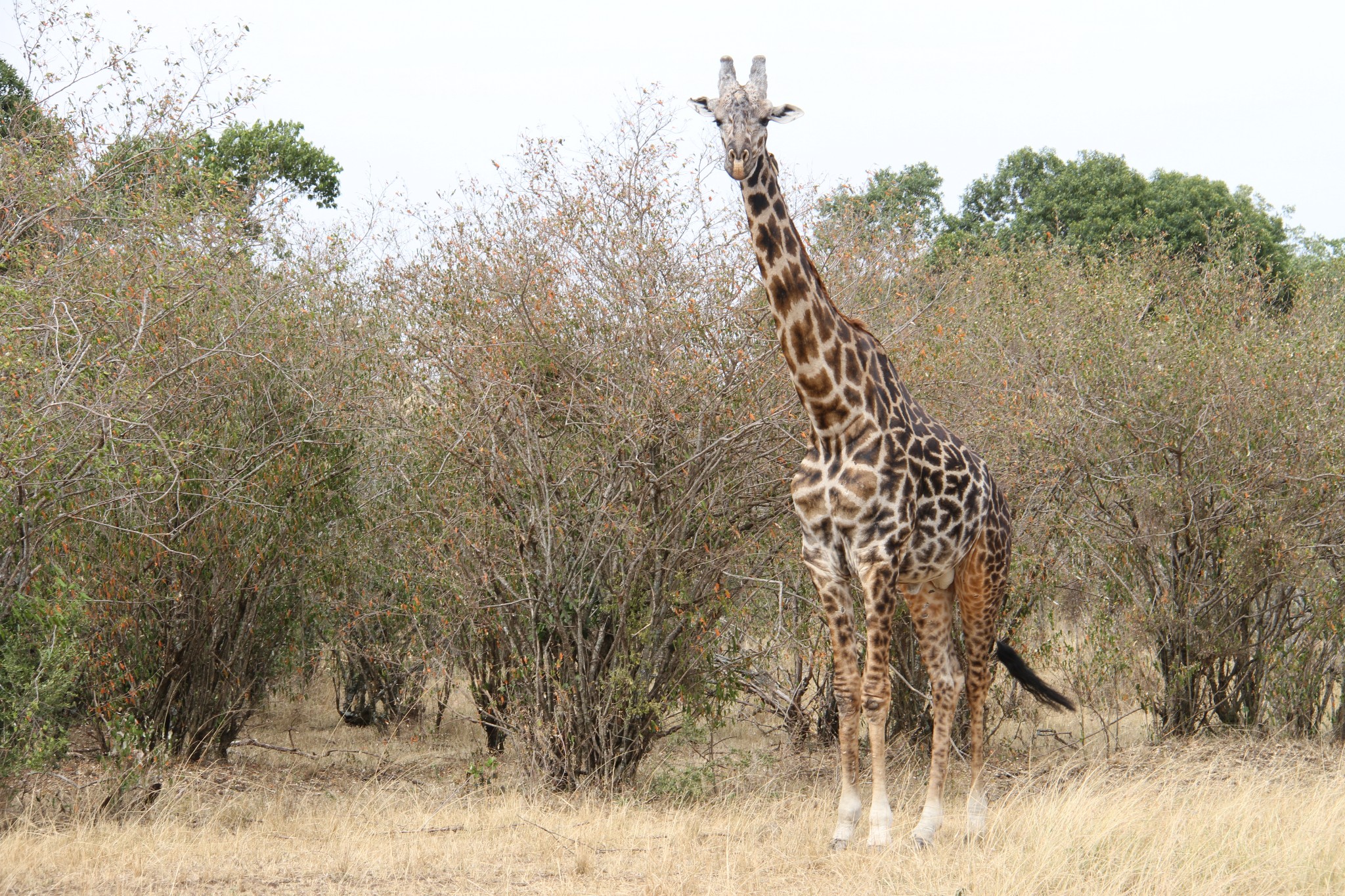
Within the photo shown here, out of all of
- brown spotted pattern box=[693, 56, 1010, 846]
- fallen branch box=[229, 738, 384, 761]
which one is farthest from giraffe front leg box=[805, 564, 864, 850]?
fallen branch box=[229, 738, 384, 761]

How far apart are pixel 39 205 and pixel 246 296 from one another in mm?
Answer: 1543

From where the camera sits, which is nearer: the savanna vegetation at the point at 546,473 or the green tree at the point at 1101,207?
the savanna vegetation at the point at 546,473

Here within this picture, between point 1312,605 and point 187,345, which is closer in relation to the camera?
point 187,345

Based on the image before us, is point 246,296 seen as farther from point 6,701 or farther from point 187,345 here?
point 6,701

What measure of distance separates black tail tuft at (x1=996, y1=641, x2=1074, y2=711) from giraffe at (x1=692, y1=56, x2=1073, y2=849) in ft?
2.92

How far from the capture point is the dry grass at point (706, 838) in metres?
5.31

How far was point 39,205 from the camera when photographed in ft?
21.8

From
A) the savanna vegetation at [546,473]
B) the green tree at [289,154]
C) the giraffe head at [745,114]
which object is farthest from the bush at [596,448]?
the green tree at [289,154]

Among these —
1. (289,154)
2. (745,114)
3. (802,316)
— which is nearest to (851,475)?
(802,316)

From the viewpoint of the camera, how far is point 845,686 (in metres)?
6.06

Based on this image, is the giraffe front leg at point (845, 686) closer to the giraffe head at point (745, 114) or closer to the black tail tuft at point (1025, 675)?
the black tail tuft at point (1025, 675)

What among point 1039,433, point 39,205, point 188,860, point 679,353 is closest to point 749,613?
point 679,353

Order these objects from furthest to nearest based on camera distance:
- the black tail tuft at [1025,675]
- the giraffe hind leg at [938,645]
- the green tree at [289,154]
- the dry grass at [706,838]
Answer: the green tree at [289,154] → the black tail tuft at [1025,675] → the giraffe hind leg at [938,645] → the dry grass at [706,838]

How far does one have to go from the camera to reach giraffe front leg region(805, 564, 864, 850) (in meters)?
5.95
